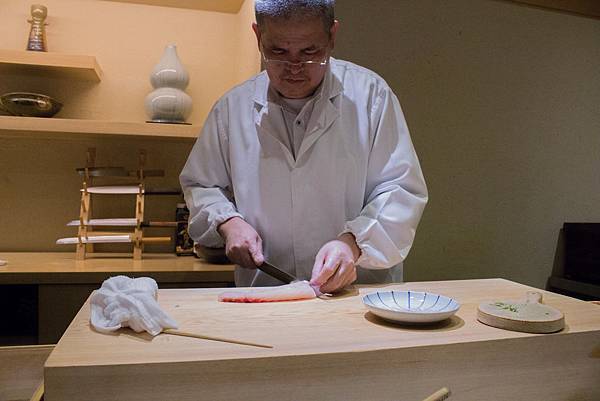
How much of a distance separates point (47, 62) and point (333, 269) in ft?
6.06

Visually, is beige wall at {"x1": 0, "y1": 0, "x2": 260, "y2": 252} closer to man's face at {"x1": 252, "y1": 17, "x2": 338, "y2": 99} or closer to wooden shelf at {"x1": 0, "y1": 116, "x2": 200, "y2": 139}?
wooden shelf at {"x1": 0, "y1": 116, "x2": 200, "y2": 139}

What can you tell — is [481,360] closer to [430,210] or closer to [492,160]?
→ [430,210]

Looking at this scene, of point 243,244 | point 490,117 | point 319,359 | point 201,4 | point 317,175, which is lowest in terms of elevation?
point 319,359

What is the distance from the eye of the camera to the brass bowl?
2330 millimetres

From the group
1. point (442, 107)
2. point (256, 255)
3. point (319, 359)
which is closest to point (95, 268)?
point (256, 255)

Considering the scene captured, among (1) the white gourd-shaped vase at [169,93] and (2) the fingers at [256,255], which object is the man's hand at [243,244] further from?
(1) the white gourd-shaped vase at [169,93]

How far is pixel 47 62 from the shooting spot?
2.37 meters

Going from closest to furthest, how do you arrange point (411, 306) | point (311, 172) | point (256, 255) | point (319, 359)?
point (319, 359) < point (411, 306) < point (256, 255) < point (311, 172)

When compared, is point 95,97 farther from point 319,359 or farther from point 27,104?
point 319,359

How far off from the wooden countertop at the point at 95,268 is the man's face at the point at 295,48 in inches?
40.1

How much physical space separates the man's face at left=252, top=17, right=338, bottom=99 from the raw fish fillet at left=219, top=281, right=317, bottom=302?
0.58 m

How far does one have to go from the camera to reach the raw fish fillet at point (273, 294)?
46.8 inches

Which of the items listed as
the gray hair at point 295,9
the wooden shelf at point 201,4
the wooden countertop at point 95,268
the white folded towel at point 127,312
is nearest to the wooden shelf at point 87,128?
the wooden countertop at point 95,268

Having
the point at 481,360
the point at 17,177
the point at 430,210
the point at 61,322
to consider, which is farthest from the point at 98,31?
the point at 481,360
